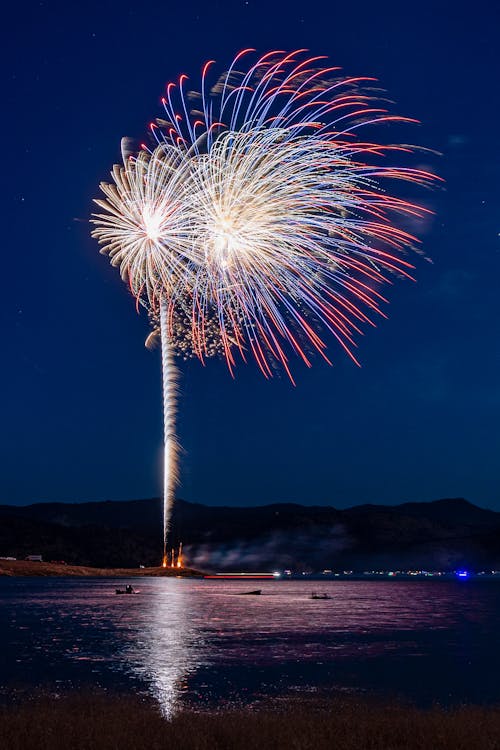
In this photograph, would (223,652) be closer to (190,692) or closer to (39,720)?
(190,692)

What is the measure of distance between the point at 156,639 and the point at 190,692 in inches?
1277

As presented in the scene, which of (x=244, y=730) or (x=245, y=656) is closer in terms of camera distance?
(x=244, y=730)

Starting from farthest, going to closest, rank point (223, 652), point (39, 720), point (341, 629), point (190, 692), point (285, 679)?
point (341, 629) → point (223, 652) → point (285, 679) → point (190, 692) → point (39, 720)

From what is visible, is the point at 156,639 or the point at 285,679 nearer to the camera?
the point at 285,679

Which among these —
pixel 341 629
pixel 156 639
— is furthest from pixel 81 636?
pixel 341 629

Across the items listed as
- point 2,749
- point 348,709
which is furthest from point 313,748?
point 348,709

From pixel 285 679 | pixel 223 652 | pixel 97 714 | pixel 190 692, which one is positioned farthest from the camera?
pixel 223 652

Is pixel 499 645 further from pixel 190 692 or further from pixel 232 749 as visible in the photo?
pixel 232 749

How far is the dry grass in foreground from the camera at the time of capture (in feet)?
67.7

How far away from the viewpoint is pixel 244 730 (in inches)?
894

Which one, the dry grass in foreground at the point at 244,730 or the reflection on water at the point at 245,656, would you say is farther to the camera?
the reflection on water at the point at 245,656

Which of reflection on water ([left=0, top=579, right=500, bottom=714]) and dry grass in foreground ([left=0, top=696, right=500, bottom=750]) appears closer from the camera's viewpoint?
dry grass in foreground ([left=0, top=696, right=500, bottom=750])

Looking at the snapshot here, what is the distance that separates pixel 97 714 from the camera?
86.3ft

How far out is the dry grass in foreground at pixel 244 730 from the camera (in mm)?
20641
